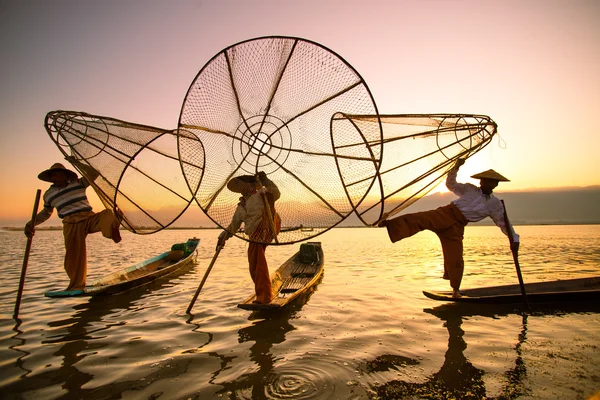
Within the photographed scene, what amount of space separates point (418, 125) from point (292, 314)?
3294 mm

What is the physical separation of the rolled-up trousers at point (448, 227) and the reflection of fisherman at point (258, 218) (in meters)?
1.66

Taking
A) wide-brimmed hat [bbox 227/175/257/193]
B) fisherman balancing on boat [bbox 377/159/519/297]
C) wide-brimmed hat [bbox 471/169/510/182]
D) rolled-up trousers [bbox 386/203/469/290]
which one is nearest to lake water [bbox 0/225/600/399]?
rolled-up trousers [bbox 386/203/469/290]

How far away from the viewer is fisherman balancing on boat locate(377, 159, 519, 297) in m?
4.64

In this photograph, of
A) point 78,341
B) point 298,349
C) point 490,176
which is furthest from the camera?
point 490,176

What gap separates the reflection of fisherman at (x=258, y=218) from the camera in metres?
4.22

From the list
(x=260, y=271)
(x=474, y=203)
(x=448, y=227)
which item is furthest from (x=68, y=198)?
(x=474, y=203)

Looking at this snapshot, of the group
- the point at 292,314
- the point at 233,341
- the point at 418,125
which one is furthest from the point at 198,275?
the point at 418,125

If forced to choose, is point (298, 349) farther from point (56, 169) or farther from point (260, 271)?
point (56, 169)

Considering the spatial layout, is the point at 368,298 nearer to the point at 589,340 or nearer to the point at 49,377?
the point at 589,340

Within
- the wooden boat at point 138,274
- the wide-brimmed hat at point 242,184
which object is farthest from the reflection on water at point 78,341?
the wide-brimmed hat at point 242,184

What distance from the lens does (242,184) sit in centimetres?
438

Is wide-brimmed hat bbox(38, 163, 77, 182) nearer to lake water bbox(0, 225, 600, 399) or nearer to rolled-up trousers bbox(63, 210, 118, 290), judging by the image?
rolled-up trousers bbox(63, 210, 118, 290)

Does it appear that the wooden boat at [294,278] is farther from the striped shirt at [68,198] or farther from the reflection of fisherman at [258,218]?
the striped shirt at [68,198]

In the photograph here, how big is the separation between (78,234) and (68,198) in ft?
1.85
